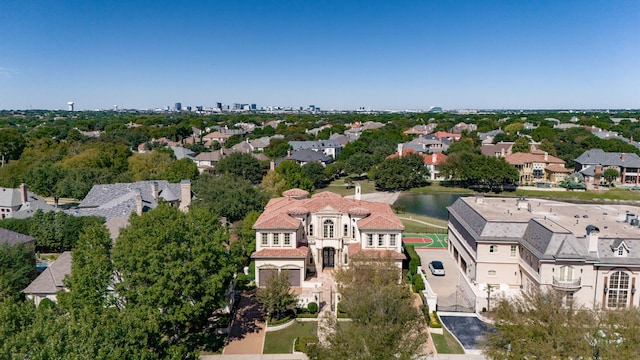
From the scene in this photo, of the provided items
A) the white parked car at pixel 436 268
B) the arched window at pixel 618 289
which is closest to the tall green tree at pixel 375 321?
the white parked car at pixel 436 268

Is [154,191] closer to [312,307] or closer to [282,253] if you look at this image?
[282,253]

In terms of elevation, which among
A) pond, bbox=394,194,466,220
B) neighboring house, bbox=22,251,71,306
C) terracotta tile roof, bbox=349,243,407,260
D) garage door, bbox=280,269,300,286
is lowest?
pond, bbox=394,194,466,220

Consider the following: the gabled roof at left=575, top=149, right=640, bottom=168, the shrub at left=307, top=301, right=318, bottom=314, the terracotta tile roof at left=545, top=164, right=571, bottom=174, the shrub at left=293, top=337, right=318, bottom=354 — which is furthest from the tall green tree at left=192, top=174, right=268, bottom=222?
the gabled roof at left=575, top=149, right=640, bottom=168

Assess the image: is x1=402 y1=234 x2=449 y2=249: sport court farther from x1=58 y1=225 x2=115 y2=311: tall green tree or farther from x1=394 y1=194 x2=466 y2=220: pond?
x1=58 y1=225 x2=115 y2=311: tall green tree

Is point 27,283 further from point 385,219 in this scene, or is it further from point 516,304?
point 516,304

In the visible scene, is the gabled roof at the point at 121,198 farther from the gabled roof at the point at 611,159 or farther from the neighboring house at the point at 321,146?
the gabled roof at the point at 611,159
